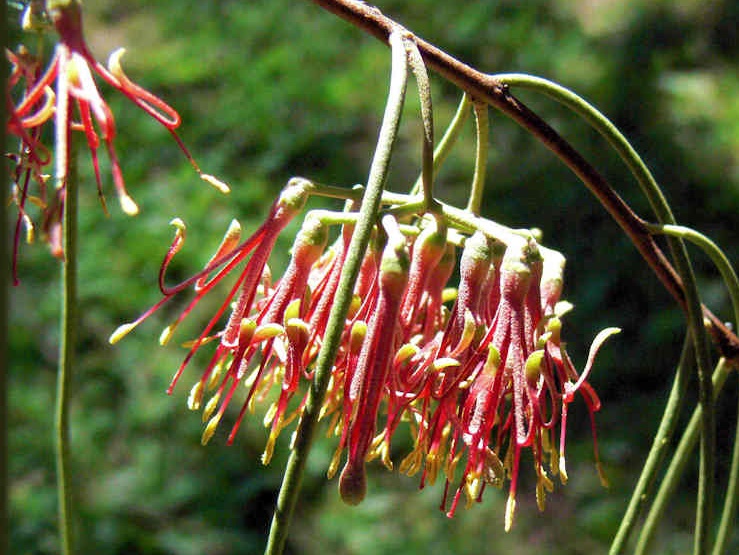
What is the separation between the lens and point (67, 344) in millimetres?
700

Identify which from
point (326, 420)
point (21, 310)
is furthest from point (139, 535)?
point (21, 310)

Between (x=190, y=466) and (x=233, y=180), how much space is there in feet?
2.63

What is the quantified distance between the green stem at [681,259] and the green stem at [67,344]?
30 centimetres

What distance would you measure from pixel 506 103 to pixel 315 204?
138cm

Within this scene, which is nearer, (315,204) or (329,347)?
(329,347)

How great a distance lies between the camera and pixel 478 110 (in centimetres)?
65

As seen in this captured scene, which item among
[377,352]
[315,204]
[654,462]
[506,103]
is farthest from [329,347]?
[315,204]

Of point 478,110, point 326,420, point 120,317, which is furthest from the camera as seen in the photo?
point 120,317

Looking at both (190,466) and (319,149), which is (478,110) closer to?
(190,466)

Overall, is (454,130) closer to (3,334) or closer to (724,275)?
(724,275)

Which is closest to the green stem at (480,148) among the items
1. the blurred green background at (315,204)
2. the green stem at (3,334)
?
the green stem at (3,334)

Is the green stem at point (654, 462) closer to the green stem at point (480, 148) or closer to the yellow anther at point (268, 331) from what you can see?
the green stem at point (480, 148)

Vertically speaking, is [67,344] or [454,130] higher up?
[454,130]

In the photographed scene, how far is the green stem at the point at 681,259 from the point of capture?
2.04 feet
